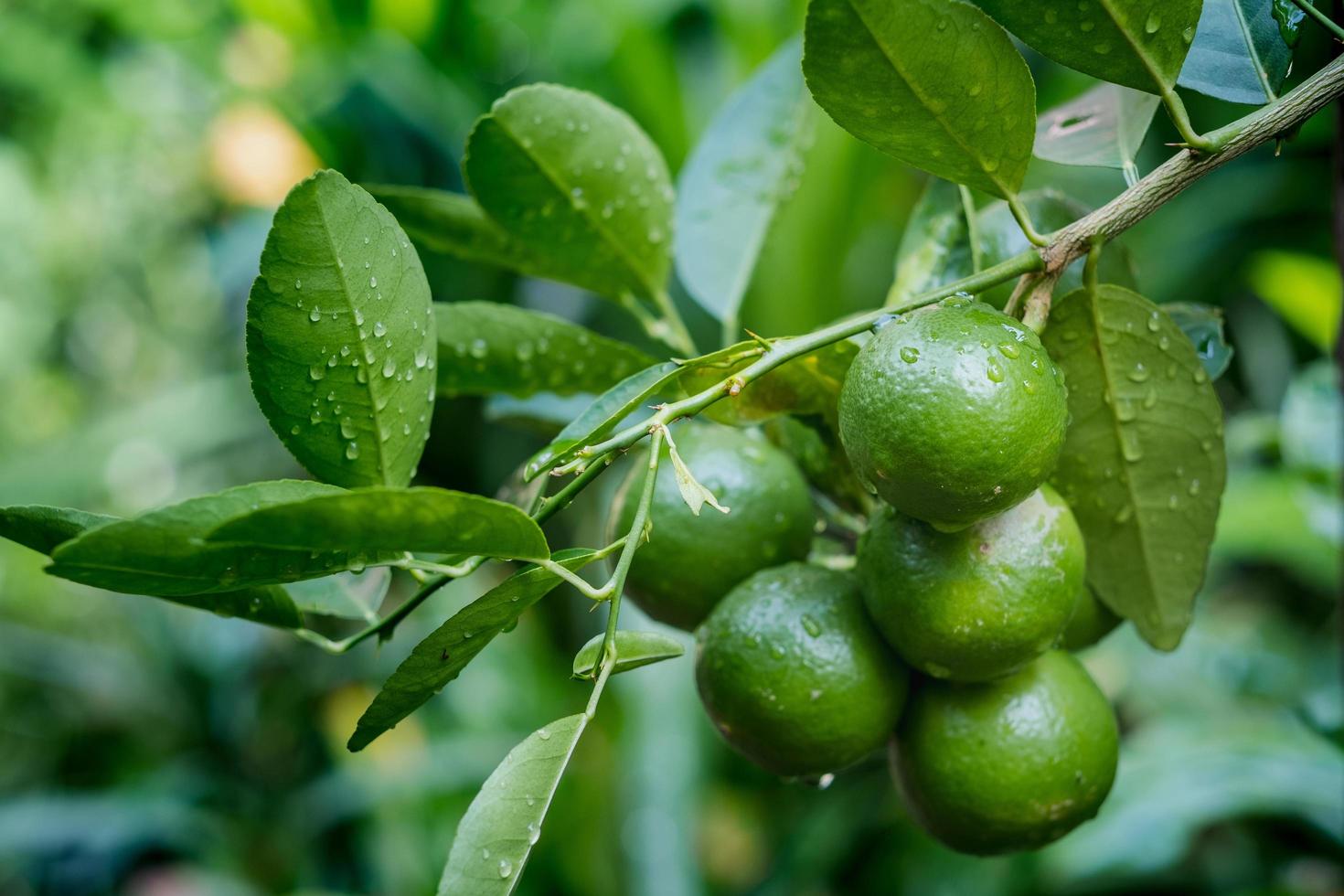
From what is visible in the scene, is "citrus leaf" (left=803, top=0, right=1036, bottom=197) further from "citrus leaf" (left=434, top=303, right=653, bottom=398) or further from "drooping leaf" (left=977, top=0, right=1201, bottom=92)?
"citrus leaf" (left=434, top=303, right=653, bottom=398)

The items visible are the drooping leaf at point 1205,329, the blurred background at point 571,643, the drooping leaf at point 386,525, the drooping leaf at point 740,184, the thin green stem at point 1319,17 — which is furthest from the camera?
the blurred background at point 571,643

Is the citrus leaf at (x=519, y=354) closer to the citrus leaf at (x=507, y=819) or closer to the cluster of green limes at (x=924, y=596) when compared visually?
the cluster of green limes at (x=924, y=596)

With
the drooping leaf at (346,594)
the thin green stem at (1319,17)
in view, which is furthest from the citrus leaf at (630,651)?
the thin green stem at (1319,17)

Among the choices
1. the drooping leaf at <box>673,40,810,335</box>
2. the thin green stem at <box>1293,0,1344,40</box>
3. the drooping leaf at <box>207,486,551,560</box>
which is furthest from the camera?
the drooping leaf at <box>673,40,810,335</box>

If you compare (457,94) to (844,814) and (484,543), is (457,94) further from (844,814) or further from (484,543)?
(484,543)

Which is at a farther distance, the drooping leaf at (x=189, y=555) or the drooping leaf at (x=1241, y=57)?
the drooping leaf at (x=1241, y=57)

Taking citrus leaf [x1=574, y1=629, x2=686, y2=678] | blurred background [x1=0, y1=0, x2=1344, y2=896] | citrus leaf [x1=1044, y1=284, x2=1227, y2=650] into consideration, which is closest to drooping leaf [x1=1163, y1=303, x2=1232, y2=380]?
citrus leaf [x1=1044, y1=284, x2=1227, y2=650]

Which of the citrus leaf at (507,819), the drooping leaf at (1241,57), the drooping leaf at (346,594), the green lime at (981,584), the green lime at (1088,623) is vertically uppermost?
the drooping leaf at (1241,57)
